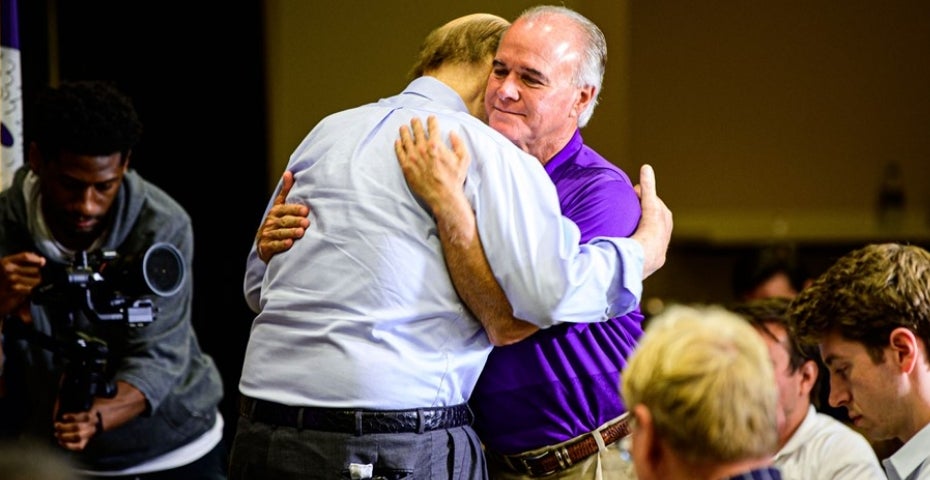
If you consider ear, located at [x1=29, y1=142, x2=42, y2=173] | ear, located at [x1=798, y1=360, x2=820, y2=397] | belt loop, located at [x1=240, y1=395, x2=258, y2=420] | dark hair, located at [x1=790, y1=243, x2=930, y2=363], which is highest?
dark hair, located at [x1=790, y1=243, x2=930, y2=363]

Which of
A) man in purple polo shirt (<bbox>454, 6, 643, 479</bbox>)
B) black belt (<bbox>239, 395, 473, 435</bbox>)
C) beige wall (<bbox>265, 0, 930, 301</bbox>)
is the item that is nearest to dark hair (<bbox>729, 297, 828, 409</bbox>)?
man in purple polo shirt (<bbox>454, 6, 643, 479</bbox>)

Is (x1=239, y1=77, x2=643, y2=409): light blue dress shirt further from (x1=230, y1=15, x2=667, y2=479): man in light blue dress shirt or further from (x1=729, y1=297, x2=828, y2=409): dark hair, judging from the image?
(x1=729, y1=297, x2=828, y2=409): dark hair

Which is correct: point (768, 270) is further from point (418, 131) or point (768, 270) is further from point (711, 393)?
point (711, 393)

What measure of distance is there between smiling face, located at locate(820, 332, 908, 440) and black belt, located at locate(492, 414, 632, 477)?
14.2 inches

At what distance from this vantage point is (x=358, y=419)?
1.87m

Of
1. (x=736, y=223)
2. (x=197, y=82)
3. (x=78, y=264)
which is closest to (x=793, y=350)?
(x=78, y=264)

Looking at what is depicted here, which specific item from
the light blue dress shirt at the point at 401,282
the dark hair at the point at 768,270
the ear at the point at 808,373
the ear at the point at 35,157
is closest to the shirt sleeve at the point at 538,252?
the light blue dress shirt at the point at 401,282

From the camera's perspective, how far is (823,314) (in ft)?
6.84

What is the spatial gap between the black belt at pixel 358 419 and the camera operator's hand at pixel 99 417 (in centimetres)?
102

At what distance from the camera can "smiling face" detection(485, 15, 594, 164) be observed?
7.14ft

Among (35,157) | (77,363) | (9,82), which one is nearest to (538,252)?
(77,363)

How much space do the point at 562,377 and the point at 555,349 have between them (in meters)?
0.05

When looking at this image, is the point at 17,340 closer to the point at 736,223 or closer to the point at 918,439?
the point at 918,439

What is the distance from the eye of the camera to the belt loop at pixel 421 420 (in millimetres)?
1902
